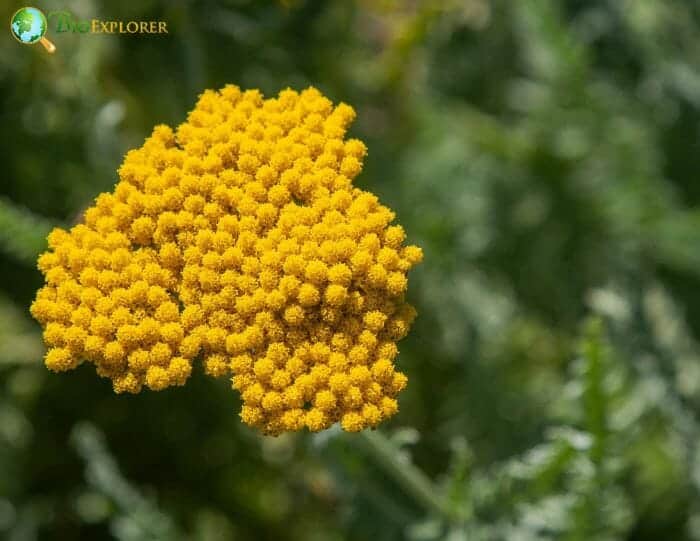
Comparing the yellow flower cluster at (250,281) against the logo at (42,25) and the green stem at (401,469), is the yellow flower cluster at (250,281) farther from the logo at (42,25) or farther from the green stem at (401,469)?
the logo at (42,25)

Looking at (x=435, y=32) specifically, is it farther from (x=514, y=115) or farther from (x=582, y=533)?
(x=582, y=533)

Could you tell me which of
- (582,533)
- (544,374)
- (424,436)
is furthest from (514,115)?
(582,533)

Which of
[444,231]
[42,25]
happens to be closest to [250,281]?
[42,25]

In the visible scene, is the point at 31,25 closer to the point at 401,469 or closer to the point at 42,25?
the point at 42,25

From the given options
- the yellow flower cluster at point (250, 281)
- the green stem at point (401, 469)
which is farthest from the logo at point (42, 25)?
the green stem at point (401, 469)

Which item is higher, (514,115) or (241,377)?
(514,115)
